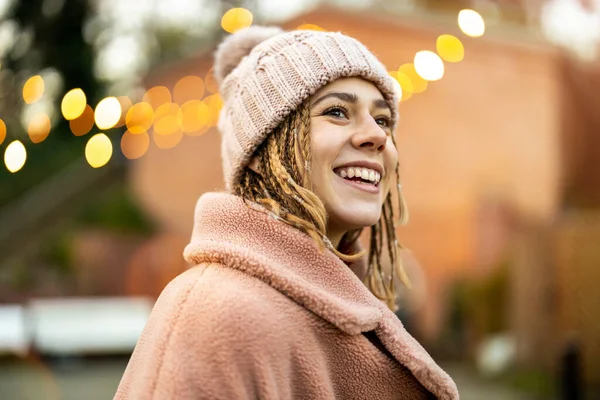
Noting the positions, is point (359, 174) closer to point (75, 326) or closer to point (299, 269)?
point (299, 269)

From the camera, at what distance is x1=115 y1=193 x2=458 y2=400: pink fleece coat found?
1544 mm

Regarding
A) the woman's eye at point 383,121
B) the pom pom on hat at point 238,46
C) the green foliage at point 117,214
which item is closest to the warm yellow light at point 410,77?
the pom pom on hat at point 238,46

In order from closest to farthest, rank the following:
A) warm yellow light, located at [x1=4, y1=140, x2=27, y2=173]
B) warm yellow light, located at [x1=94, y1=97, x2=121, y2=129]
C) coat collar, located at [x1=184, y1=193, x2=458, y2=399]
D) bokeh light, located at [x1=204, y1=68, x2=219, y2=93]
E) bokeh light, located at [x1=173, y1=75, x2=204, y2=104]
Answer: coat collar, located at [x1=184, y1=193, x2=458, y2=399], bokeh light, located at [x1=204, y1=68, x2=219, y2=93], warm yellow light, located at [x1=4, y1=140, x2=27, y2=173], warm yellow light, located at [x1=94, y1=97, x2=121, y2=129], bokeh light, located at [x1=173, y1=75, x2=204, y2=104]

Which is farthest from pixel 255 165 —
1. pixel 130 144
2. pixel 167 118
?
pixel 167 118

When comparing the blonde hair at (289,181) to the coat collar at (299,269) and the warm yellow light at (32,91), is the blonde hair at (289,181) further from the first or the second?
the warm yellow light at (32,91)

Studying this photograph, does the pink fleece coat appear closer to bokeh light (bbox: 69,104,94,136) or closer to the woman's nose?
the woman's nose

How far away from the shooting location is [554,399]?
26.9 ft

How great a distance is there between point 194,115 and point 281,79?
4.39 metres

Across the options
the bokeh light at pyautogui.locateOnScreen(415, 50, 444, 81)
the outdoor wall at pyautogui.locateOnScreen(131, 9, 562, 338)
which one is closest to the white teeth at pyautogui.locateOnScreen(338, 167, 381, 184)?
the bokeh light at pyautogui.locateOnScreen(415, 50, 444, 81)

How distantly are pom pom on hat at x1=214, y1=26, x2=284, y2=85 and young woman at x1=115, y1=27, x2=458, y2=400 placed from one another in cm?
22

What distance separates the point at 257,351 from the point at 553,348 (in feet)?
28.9

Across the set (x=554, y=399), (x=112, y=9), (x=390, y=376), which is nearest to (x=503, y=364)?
(x=554, y=399)

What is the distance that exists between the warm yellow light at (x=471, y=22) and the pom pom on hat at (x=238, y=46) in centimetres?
111

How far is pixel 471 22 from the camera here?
307cm
